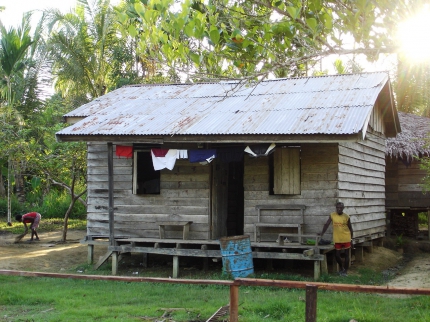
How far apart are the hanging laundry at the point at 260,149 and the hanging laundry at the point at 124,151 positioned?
9.47 ft

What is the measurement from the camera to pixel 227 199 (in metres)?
14.3

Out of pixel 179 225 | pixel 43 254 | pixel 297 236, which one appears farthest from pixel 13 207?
pixel 297 236

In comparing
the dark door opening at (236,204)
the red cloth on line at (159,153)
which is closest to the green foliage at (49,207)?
the dark door opening at (236,204)

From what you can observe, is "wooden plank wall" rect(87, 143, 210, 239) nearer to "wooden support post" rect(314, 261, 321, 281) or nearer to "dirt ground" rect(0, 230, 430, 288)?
"dirt ground" rect(0, 230, 430, 288)

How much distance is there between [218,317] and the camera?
7.62m

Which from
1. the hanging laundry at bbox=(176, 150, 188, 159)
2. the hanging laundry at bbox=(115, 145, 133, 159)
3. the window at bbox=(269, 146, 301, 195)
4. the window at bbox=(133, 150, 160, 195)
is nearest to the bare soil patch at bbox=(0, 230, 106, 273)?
the window at bbox=(133, 150, 160, 195)

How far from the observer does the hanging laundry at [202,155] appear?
11.9m

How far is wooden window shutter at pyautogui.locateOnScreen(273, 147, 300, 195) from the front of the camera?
12.2 metres

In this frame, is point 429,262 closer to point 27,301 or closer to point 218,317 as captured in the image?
point 218,317

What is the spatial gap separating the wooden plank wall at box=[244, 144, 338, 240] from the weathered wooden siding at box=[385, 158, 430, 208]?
277 inches

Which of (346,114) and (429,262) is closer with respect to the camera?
(346,114)

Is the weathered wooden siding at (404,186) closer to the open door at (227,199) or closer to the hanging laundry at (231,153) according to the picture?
the open door at (227,199)

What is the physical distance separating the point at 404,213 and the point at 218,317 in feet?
45.0

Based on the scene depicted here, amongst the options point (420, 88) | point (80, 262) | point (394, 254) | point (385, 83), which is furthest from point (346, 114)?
point (420, 88)
